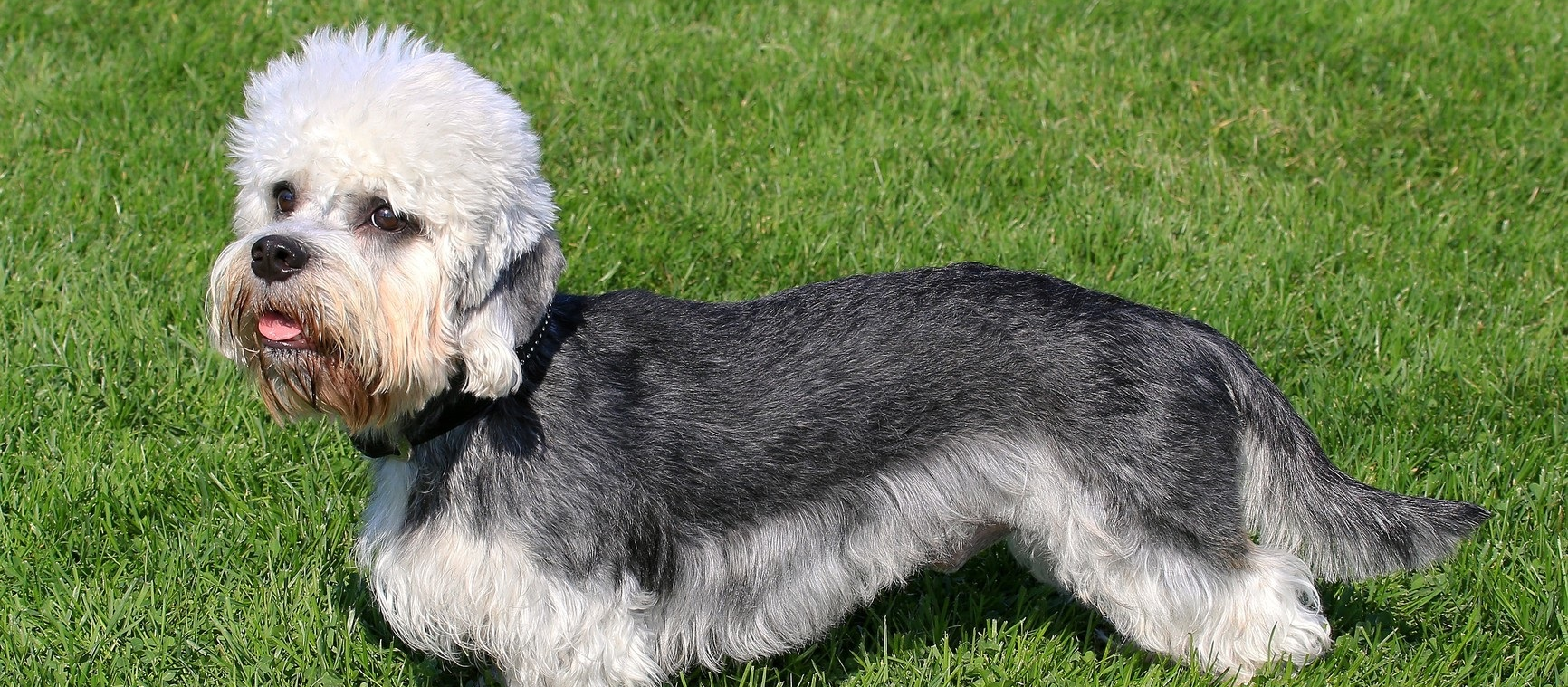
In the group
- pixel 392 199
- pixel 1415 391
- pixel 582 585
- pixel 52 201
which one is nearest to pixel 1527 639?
pixel 1415 391

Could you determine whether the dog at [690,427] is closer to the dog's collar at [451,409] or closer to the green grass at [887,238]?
the dog's collar at [451,409]

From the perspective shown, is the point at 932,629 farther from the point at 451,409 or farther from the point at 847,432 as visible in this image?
the point at 451,409

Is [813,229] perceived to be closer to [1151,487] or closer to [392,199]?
[1151,487]

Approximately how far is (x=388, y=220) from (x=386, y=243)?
0.18ft

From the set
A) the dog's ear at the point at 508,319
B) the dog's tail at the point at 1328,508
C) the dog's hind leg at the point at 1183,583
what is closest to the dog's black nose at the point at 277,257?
the dog's ear at the point at 508,319

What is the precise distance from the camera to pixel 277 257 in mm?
3125

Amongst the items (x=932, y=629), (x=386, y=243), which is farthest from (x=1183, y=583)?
(x=386, y=243)

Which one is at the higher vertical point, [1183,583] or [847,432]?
[847,432]

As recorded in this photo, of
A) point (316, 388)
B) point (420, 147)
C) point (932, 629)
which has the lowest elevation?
point (932, 629)

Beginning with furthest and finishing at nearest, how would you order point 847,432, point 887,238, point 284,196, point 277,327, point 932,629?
point 887,238 < point 932,629 < point 847,432 < point 284,196 < point 277,327

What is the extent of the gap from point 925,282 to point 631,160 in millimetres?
3105

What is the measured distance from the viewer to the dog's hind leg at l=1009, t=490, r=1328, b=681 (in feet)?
12.8

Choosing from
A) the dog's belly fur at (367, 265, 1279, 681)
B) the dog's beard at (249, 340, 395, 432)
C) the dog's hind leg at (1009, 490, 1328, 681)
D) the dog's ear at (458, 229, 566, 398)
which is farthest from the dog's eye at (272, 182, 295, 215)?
the dog's hind leg at (1009, 490, 1328, 681)

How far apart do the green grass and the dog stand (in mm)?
395
